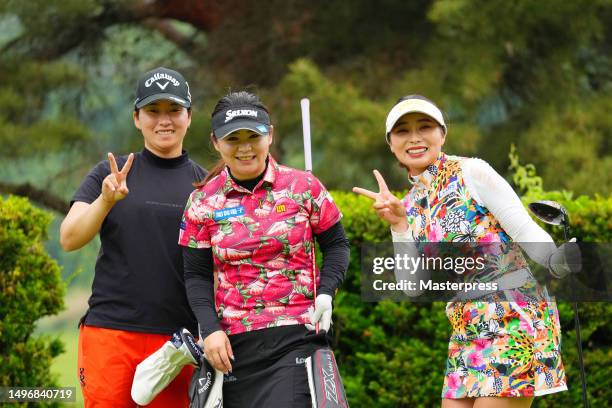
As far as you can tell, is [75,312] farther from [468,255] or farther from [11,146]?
[468,255]

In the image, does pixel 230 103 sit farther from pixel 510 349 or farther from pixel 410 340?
pixel 410 340

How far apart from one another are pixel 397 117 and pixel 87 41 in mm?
7703

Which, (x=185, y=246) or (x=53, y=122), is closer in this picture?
(x=185, y=246)

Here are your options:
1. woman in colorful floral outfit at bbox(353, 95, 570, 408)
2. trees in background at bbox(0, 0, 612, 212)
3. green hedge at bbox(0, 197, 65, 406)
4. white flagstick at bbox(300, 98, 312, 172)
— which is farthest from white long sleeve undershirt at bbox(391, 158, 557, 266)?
trees in background at bbox(0, 0, 612, 212)

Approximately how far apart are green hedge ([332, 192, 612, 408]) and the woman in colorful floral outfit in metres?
2.02

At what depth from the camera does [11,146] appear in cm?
963

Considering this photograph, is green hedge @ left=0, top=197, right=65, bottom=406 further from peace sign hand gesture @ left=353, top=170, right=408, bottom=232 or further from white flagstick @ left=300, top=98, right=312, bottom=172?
peace sign hand gesture @ left=353, top=170, right=408, bottom=232

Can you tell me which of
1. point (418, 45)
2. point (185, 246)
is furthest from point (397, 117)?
point (418, 45)

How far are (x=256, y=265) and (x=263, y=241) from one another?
90 millimetres

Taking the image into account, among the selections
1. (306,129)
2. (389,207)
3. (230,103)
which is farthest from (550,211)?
(230,103)

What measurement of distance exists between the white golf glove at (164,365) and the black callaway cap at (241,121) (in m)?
0.76

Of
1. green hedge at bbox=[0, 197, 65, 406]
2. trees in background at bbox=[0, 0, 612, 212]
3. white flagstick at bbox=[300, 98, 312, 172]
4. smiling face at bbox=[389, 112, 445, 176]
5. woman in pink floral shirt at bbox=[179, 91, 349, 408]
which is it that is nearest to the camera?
woman in pink floral shirt at bbox=[179, 91, 349, 408]

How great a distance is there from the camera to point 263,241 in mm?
3367

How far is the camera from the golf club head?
3936mm
